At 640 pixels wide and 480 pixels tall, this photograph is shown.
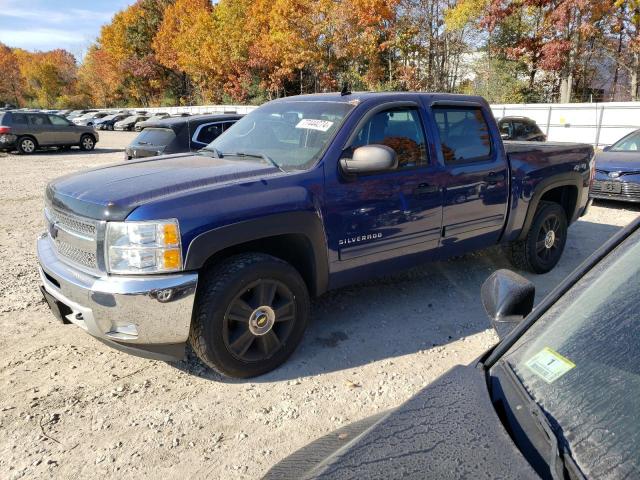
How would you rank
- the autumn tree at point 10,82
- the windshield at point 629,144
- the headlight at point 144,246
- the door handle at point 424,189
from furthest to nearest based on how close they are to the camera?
the autumn tree at point 10,82
the windshield at point 629,144
the door handle at point 424,189
the headlight at point 144,246

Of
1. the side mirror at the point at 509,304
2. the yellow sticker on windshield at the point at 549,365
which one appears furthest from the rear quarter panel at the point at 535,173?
the yellow sticker on windshield at the point at 549,365

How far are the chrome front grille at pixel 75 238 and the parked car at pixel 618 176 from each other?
26.7 feet

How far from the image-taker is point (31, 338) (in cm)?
397

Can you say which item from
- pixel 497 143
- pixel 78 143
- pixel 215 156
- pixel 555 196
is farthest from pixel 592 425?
pixel 78 143

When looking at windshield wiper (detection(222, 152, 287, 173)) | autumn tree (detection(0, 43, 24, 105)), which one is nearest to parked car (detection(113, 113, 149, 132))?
windshield wiper (detection(222, 152, 287, 173))

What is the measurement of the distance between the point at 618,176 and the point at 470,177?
19.1ft

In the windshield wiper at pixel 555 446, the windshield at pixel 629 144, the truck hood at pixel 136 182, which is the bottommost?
the windshield at pixel 629 144

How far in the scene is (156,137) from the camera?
9.32m

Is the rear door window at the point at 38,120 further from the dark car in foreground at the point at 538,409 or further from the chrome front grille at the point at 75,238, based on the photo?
the dark car in foreground at the point at 538,409

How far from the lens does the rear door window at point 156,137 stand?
355 inches

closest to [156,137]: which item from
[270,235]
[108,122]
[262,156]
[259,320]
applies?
[262,156]

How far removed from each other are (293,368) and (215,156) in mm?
1894

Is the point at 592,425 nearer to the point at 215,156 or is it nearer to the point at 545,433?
the point at 545,433

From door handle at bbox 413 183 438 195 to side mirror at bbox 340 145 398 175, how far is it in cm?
54
